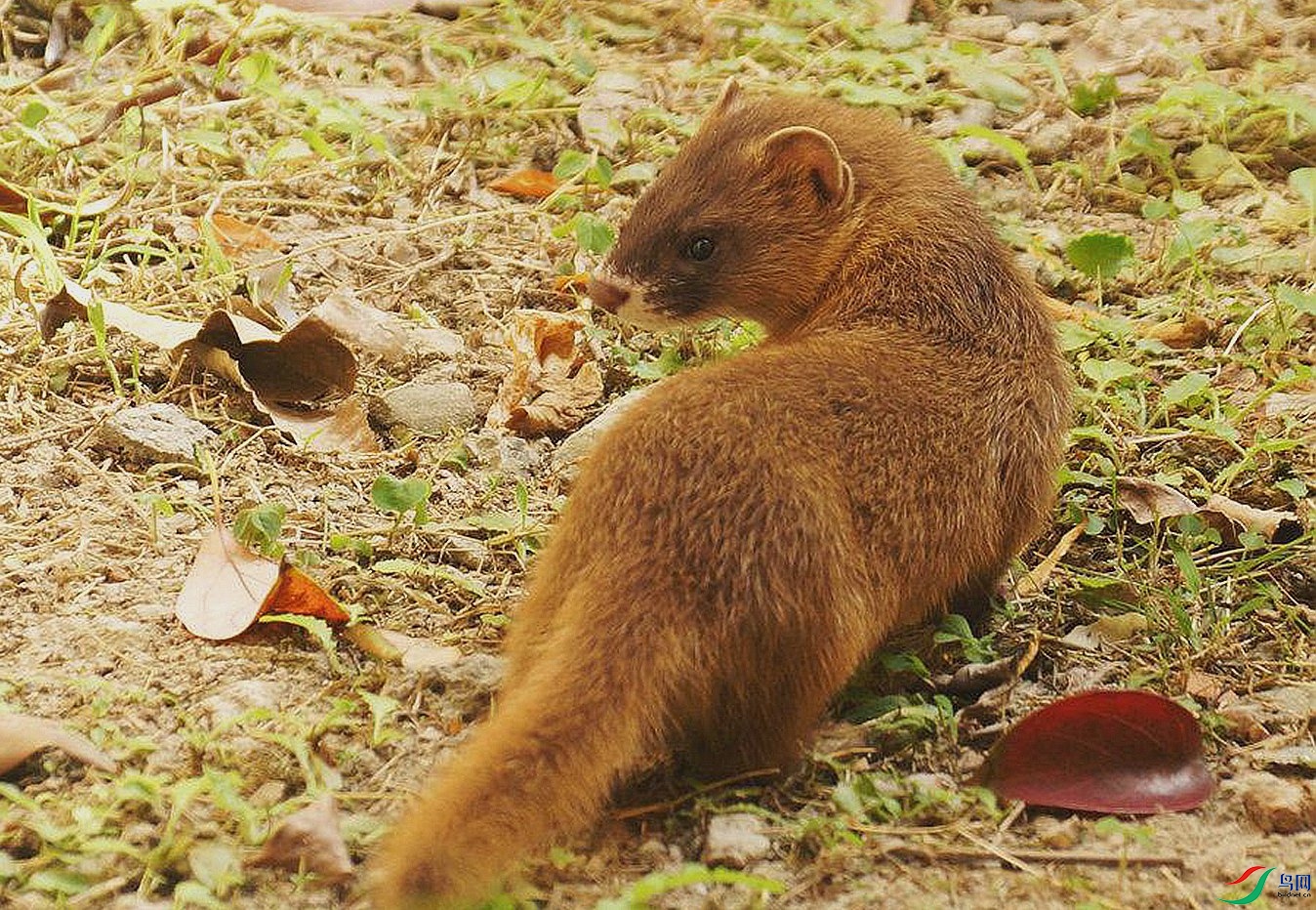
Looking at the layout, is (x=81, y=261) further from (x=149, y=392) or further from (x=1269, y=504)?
(x=1269, y=504)

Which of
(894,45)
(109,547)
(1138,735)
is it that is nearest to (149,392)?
(109,547)

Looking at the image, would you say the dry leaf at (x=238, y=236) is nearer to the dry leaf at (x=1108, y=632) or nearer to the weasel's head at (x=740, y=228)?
the weasel's head at (x=740, y=228)

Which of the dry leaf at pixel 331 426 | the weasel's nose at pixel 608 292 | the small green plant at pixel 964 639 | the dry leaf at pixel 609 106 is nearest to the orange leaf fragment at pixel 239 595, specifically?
the dry leaf at pixel 331 426

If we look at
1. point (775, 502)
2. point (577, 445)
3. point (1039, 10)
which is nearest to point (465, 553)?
point (577, 445)

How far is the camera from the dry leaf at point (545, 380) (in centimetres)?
418

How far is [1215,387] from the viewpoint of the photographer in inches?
171

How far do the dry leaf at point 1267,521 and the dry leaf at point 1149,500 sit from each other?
7cm

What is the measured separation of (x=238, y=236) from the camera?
4.80 meters

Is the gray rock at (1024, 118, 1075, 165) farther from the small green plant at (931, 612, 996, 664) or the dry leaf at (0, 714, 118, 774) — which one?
the dry leaf at (0, 714, 118, 774)

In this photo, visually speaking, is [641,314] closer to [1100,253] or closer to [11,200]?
[1100,253]

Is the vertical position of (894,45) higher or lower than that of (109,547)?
higher

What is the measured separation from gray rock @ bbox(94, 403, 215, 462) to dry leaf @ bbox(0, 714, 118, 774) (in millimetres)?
1116

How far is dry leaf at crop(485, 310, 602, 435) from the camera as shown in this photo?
4.18m

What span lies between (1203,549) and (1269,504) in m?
→ 0.31
